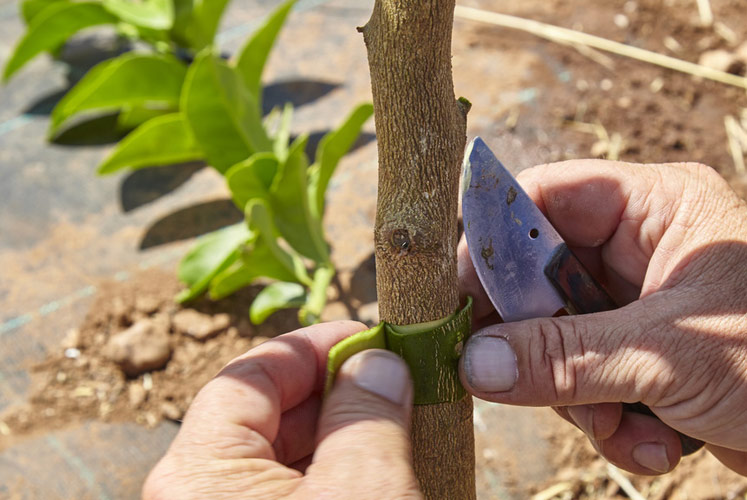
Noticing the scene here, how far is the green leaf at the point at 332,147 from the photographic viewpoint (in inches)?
71.0

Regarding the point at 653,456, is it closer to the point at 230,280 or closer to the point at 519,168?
the point at 230,280

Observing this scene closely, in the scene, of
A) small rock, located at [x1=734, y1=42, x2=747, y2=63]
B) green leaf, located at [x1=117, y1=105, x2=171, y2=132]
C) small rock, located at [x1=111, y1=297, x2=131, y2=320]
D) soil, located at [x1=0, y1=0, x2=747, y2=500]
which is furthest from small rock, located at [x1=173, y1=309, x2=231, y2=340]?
small rock, located at [x1=734, y1=42, x2=747, y2=63]

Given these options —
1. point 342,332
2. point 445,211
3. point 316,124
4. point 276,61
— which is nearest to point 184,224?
point 316,124

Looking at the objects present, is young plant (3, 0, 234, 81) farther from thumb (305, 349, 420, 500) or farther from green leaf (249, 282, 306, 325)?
thumb (305, 349, 420, 500)

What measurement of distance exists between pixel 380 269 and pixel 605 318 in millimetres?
316

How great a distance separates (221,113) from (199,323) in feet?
1.77

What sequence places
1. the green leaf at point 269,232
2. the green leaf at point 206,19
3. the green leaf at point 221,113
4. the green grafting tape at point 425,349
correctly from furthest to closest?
the green leaf at point 206,19 < the green leaf at point 221,113 < the green leaf at point 269,232 < the green grafting tape at point 425,349

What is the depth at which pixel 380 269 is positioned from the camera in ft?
3.01

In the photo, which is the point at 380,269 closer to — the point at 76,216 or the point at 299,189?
the point at 299,189

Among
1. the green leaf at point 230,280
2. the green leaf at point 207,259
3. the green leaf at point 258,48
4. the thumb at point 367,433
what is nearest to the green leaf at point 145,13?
the green leaf at point 258,48

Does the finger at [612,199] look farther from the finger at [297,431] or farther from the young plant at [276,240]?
the young plant at [276,240]

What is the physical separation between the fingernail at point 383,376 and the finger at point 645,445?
491 mm

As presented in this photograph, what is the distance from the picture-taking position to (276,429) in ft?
3.02

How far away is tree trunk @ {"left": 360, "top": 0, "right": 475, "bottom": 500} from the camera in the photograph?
31.9 inches
